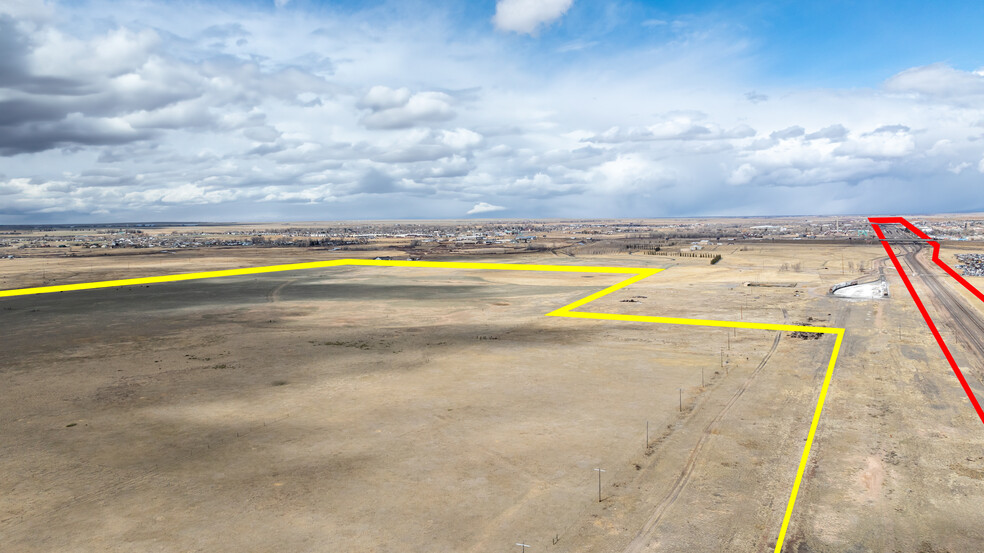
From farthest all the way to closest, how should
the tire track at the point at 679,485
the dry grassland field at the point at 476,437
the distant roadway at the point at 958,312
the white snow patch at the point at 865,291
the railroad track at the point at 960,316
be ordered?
the white snow patch at the point at 865,291
the railroad track at the point at 960,316
the distant roadway at the point at 958,312
the dry grassland field at the point at 476,437
the tire track at the point at 679,485

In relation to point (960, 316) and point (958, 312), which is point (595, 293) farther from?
point (958, 312)

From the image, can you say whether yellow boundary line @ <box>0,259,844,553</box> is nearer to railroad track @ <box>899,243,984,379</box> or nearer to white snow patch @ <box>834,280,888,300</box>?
railroad track @ <box>899,243,984,379</box>

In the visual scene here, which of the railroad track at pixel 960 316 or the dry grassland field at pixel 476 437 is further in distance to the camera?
the railroad track at pixel 960 316

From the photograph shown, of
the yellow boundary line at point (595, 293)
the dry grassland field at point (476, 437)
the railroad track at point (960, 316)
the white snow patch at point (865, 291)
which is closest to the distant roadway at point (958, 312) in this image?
the railroad track at point (960, 316)

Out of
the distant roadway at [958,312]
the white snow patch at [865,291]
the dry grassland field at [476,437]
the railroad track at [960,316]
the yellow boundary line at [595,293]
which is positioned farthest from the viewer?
the white snow patch at [865,291]

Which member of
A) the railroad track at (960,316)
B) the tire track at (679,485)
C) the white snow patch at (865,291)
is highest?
the white snow patch at (865,291)

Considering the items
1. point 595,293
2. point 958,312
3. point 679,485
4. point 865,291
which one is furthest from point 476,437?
point 865,291

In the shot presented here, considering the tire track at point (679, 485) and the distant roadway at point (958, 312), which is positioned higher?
the distant roadway at point (958, 312)

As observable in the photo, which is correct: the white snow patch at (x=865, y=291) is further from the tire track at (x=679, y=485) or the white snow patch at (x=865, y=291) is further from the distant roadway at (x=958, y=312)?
the tire track at (x=679, y=485)

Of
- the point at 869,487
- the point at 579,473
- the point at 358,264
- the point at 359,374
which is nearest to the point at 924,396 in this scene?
the point at 869,487

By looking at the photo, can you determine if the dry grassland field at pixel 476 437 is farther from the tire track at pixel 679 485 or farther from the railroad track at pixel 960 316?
the railroad track at pixel 960 316

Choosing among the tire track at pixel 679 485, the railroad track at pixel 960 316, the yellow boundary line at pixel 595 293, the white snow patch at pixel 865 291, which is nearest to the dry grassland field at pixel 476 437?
the tire track at pixel 679 485
